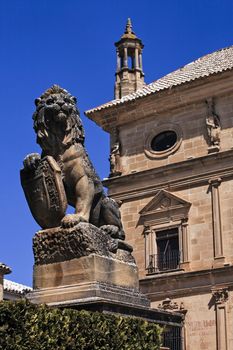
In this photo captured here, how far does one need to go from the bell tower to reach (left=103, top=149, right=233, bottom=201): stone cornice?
3981 mm

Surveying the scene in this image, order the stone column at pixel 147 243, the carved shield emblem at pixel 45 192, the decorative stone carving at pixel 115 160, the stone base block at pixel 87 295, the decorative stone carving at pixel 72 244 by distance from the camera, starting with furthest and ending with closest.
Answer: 1. the decorative stone carving at pixel 115 160
2. the stone column at pixel 147 243
3. the carved shield emblem at pixel 45 192
4. the decorative stone carving at pixel 72 244
5. the stone base block at pixel 87 295

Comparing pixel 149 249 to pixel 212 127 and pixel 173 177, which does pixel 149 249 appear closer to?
pixel 173 177

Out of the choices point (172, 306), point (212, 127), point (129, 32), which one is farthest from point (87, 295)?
point (129, 32)

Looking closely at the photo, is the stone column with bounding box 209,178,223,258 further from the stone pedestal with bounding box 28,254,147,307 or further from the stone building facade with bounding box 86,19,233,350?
the stone pedestal with bounding box 28,254,147,307

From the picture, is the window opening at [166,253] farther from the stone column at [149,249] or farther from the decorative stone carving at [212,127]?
the decorative stone carving at [212,127]

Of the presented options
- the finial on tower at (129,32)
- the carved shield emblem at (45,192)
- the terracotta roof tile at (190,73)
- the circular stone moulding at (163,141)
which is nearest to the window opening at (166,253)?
the circular stone moulding at (163,141)

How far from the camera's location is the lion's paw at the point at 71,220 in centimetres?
757

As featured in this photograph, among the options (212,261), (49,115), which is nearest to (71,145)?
(49,115)

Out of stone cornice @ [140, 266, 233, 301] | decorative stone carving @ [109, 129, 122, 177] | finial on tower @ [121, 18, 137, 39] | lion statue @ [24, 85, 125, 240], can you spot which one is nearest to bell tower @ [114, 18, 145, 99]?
finial on tower @ [121, 18, 137, 39]

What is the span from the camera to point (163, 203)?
2486cm

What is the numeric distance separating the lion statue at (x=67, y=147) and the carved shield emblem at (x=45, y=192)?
119 millimetres

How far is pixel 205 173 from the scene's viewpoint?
2408 centimetres

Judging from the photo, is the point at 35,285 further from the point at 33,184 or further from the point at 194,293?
the point at 194,293

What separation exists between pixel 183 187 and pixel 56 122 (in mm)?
16930
